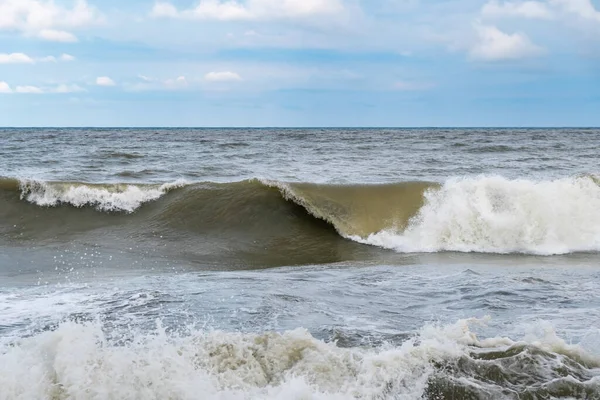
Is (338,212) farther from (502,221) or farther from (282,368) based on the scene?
(282,368)

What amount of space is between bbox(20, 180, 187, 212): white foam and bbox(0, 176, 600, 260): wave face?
19 millimetres

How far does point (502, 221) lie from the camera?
10.4m

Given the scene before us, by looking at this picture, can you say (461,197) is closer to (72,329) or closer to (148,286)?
(148,286)

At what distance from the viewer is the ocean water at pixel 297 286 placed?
4031 mm

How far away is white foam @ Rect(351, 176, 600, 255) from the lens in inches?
396

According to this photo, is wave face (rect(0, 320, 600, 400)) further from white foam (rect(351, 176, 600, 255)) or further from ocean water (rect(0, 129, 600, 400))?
white foam (rect(351, 176, 600, 255))

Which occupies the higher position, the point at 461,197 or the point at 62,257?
the point at 461,197

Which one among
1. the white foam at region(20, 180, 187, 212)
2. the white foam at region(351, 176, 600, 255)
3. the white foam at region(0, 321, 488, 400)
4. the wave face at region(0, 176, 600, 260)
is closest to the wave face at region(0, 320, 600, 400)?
the white foam at region(0, 321, 488, 400)

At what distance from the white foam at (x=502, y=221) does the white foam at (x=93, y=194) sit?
14.2 ft

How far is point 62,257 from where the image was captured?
362 inches

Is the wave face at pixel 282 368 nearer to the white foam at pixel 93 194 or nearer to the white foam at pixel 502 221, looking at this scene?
the white foam at pixel 502 221

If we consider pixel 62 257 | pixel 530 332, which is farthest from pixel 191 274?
pixel 530 332

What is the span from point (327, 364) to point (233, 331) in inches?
41.0

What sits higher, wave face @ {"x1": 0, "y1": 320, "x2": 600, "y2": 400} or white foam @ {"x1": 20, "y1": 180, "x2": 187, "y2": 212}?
white foam @ {"x1": 20, "y1": 180, "x2": 187, "y2": 212}
